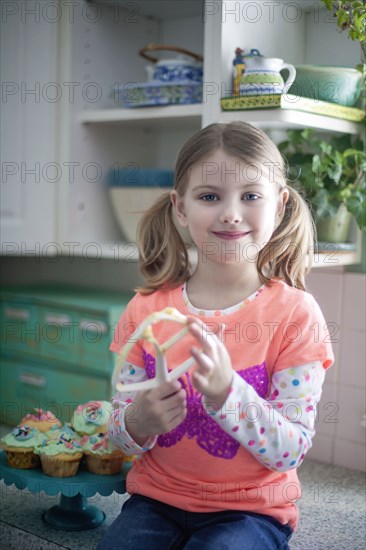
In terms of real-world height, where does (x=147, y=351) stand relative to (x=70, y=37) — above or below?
below

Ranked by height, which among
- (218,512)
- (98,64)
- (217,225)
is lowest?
(218,512)

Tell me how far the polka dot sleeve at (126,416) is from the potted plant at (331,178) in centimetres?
49

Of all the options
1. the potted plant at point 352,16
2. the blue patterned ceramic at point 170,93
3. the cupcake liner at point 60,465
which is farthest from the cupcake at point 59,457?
the potted plant at point 352,16

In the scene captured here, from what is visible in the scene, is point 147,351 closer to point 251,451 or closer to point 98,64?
point 251,451

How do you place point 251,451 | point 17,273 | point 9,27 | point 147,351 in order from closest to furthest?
point 251,451 < point 147,351 < point 9,27 < point 17,273

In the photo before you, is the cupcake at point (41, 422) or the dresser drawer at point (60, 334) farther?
the dresser drawer at point (60, 334)

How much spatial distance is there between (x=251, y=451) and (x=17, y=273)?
4.36 ft

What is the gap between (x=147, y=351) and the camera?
1129 mm

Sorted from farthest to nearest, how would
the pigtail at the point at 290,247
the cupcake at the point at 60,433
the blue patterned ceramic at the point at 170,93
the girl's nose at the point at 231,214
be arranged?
1. the blue patterned ceramic at the point at 170,93
2. the cupcake at the point at 60,433
3. the pigtail at the point at 290,247
4. the girl's nose at the point at 231,214

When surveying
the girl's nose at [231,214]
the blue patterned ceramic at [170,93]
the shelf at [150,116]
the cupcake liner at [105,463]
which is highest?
the blue patterned ceramic at [170,93]

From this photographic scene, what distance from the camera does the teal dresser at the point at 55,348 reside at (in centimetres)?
171

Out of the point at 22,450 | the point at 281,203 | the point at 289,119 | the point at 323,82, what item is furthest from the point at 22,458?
the point at 323,82

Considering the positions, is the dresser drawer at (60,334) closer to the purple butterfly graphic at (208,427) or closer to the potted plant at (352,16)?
the purple butterfly graphic at (208,427)

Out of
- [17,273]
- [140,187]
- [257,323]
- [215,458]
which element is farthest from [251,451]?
[17,273]
